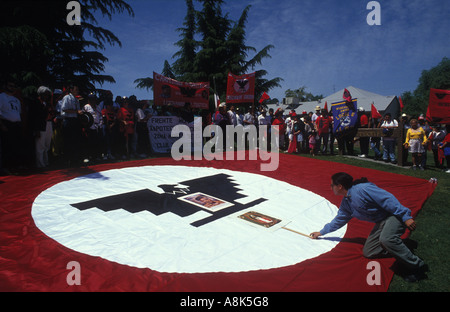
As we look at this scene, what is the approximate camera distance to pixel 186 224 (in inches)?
126

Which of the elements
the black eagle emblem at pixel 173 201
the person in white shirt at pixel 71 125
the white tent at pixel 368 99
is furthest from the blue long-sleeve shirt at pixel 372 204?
the white tent at pixel 368 99

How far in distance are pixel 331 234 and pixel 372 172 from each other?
4514 mm

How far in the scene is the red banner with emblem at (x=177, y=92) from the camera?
9273mm

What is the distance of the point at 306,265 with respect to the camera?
244 cm

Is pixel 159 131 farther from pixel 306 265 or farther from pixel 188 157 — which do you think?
pixel 306 265

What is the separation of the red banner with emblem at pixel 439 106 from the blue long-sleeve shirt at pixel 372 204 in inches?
274

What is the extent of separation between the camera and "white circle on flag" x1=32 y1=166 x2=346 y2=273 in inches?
99.0

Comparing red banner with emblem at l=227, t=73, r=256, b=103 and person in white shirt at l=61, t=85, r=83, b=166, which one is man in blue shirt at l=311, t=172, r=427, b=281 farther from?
red banner with emblem at l=227, t=73, r=256, b=103

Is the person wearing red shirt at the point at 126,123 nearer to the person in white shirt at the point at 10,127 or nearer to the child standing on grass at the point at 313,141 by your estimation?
the person in white shirt at the point at 10,127

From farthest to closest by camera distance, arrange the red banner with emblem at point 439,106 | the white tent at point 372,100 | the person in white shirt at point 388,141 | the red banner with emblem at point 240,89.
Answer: the white tent at point 372,100 → the red banner with emblem at point 240,89 → the person in white shirt at point 388,141 → the red banner with emblem at point 439,106

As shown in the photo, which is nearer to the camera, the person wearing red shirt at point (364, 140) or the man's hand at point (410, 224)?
the man's hand at point (410, 224)

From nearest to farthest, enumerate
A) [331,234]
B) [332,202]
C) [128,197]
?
[331,234], [128,197], [332,202]

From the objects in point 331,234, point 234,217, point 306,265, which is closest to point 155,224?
point 234,217

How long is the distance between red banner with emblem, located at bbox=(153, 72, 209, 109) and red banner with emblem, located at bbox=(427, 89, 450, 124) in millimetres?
7648
